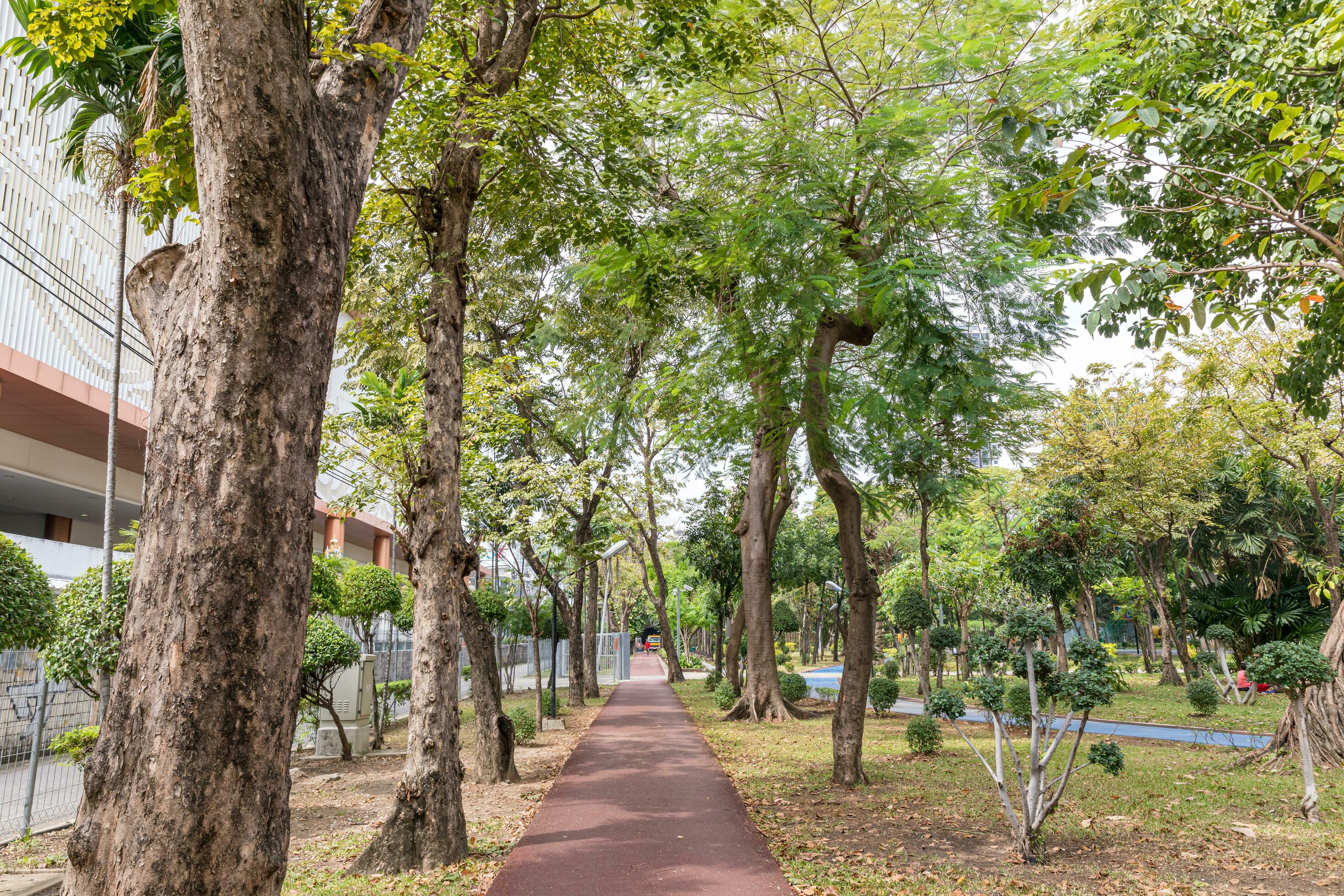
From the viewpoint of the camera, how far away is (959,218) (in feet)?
25.5

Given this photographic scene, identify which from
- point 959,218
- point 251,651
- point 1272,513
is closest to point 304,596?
point 251,651

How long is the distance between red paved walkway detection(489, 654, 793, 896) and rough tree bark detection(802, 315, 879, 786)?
1.56 metres

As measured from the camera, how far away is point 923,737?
11.7 meters

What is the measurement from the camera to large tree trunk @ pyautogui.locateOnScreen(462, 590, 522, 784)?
→ 9641 millimetres

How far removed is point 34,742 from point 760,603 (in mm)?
12271

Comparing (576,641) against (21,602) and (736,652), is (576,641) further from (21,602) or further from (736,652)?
(21,602)

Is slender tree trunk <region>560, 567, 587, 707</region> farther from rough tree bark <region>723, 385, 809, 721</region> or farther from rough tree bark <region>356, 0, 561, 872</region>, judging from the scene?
rough tree bark <region>356, 0, 561, 872</region>

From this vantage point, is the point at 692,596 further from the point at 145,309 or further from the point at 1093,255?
the point at 145,309

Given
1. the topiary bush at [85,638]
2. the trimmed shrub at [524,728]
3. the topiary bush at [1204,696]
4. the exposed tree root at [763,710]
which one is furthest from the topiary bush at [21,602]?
the topiary bush at [1204,696]

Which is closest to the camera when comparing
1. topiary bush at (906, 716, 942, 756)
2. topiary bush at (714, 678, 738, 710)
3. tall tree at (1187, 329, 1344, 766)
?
topiary bush at (906, 716, 942, 756)

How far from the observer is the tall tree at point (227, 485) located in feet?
7.15

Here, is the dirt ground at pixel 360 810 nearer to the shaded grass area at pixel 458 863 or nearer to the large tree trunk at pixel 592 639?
the shaded grass area at pixel 458 863

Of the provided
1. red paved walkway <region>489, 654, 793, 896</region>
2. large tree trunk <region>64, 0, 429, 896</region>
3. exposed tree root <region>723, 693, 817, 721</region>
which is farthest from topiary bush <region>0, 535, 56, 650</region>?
exposed tree root <region>723, 693, 817, 721</region>

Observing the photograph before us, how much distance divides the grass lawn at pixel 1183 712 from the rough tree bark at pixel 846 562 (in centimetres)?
500
